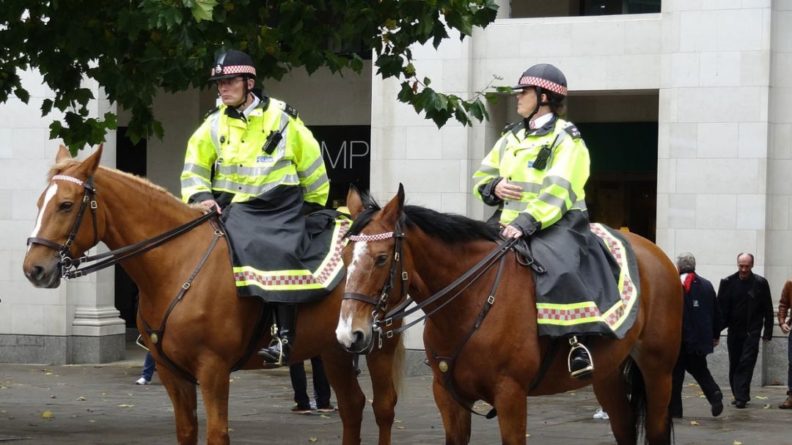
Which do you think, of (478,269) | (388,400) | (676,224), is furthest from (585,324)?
(676,224)

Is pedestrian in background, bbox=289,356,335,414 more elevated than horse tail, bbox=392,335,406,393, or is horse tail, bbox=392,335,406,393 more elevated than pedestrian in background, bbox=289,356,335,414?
horse tail, bbox=392,335,406,393

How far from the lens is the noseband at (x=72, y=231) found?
8.98 metres

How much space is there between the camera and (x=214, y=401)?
30.9ft

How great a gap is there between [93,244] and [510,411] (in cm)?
296

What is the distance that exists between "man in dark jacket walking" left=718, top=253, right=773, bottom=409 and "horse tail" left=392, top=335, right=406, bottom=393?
800 cm

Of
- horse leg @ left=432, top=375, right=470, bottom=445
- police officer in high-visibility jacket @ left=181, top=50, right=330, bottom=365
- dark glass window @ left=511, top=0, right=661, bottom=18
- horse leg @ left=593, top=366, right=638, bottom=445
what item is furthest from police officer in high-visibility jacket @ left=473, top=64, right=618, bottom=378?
dark glass window @ left=511, top=0, right=661, bottom=18

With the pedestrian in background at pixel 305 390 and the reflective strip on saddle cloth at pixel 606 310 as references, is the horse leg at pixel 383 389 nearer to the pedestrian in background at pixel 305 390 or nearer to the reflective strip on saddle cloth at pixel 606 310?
the reflective strip on saddle cloth at pixel 606 310

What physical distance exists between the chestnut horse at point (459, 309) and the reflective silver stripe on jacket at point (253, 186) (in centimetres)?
202

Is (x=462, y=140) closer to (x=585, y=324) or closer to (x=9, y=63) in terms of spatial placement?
(x=9, y=63)

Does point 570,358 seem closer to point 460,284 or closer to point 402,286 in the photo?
point 460,284

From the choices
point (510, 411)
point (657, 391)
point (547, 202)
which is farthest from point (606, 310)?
point (657, 391)

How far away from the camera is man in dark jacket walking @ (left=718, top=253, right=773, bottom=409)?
58.9 feet

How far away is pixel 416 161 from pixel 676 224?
12.8 ft

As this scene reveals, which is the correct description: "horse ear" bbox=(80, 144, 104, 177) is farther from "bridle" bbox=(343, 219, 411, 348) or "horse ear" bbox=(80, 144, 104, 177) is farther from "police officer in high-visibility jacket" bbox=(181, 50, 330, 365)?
"bridle" bbox=(343, 219, 411, 348)
